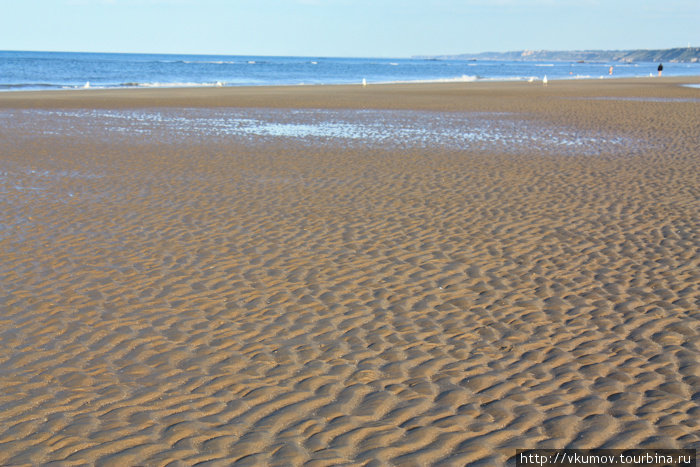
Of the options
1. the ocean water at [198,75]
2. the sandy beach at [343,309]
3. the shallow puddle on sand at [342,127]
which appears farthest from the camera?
the ocean water at [198,75]

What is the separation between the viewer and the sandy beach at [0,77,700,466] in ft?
14.8

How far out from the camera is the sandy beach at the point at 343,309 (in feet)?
14.8

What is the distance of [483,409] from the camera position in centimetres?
480

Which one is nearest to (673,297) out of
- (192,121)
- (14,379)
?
(14,379)

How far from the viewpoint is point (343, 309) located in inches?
268

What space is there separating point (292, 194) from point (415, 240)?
3528 millimetres

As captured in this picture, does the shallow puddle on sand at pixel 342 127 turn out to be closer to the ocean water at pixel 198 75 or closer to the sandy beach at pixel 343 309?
the sandy beach at pixel 343 309

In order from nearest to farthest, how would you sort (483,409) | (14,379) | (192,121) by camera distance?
(483,409) < (14,379) < (192,121)

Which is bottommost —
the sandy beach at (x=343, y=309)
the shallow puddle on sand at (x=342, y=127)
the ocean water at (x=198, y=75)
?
the sandy beach at (x=343, y=309)

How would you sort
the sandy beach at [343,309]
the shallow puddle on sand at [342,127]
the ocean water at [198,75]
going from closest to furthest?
the sandy beach at [343,309], the shallow puddle on sand at [342,127], the ocean water at [198,75]

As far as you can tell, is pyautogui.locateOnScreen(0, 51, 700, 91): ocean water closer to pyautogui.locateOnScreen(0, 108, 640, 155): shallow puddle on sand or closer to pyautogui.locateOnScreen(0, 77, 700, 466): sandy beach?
pyautogui.locateOnScreen(0, 108, 640, 155): shallow puddle on sand

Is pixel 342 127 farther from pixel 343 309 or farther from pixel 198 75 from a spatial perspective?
pixel 198 75

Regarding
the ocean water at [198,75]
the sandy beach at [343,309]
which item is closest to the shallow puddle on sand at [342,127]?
the sandy beach at [343,309]

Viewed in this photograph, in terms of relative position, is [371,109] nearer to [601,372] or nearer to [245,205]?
[245,205]
